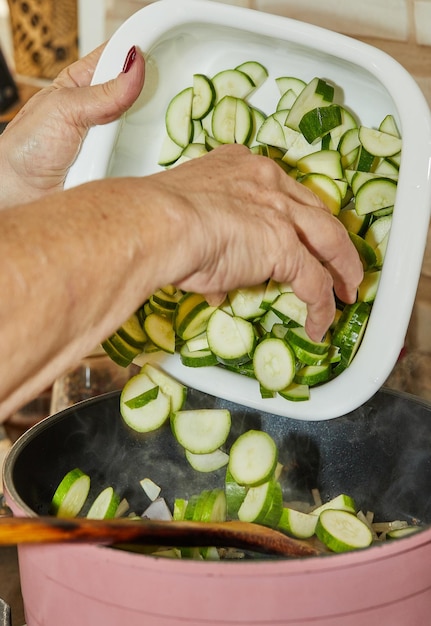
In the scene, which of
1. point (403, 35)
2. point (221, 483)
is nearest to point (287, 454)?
point (221, 483)

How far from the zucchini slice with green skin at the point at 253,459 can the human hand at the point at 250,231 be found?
212 mm

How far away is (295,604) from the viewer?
2.23ft

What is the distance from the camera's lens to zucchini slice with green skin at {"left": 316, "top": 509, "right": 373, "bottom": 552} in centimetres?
87

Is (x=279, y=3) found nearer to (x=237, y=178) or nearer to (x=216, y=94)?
(x=216, y=94)

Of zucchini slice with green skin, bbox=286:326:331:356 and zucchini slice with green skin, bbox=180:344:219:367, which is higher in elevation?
zucchini slice with green skin, bbox=286:326:331:356

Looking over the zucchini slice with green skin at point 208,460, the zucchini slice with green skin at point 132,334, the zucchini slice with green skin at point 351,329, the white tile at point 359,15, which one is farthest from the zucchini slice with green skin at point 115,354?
the white tile at point 359,15

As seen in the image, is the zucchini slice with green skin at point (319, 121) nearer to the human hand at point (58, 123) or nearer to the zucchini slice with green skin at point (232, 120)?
the zucchini slice with green skin at point (232, 120)

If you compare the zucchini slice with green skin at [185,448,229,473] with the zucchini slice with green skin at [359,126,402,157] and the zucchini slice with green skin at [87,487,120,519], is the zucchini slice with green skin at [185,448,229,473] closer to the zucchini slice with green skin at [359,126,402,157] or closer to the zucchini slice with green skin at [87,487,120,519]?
the zucchini slice with green skin at [87,487,120,519]

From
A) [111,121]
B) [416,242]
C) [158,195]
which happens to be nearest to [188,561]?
[158,195]

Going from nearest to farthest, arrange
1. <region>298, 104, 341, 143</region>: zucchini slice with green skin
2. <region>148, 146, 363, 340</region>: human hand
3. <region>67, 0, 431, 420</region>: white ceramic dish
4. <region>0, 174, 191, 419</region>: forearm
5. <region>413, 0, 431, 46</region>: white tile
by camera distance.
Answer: <region>0, 174, 191, 419</region>: forearm < <region>148, 146, 363, 340</region>: human hand < <region>67, 0, 431, 420</region>: white ceramic dish < <region>298, 104, 341, 143</region>: zucchini slice with green skin < <region>413, 0, 431, 46</region>: white tile

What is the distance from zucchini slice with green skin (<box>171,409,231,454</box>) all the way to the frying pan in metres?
0.07

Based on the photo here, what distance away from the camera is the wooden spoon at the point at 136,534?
0.64m

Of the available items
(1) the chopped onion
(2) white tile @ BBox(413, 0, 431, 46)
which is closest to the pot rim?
(1) the chopped onion

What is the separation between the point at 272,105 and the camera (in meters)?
1.05
